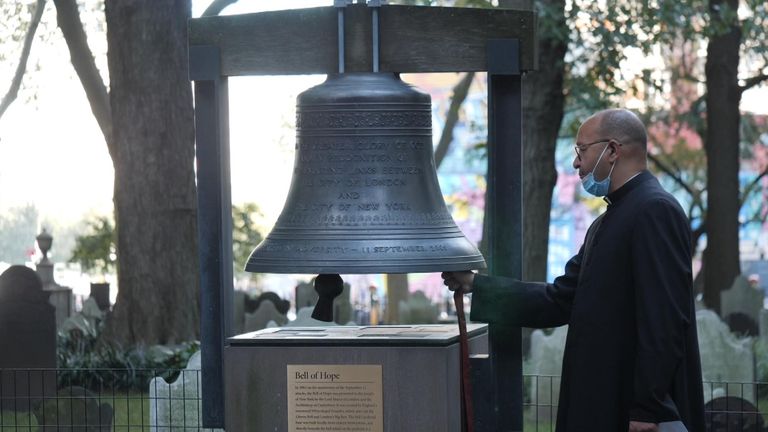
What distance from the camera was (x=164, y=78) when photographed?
1403 centimetres

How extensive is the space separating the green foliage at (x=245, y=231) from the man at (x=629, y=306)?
22.5m

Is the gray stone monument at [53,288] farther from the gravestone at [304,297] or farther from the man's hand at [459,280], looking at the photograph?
the man's hand at [459,280]

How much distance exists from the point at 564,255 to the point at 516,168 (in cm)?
5290

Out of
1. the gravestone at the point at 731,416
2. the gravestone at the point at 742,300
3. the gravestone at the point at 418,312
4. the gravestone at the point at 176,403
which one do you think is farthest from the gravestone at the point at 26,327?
the gravestone at the point at 742,300

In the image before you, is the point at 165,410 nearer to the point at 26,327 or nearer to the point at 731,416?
the point at 26,327

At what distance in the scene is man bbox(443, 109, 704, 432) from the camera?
15.0 ft

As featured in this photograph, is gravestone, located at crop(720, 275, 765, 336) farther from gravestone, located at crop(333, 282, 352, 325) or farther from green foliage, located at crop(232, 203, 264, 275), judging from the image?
green foliage, located at crop(232, 203, 264, 275)

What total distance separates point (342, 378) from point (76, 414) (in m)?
4.29

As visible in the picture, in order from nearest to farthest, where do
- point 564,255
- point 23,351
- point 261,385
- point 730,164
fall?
point 261,385 < point 23,351 < point 730,164 < point 564,255

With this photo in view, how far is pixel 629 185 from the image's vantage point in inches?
194

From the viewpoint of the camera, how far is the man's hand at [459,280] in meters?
5.10

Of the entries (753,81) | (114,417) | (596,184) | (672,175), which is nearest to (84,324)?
(114,417)

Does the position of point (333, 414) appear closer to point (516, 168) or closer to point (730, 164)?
point (516, 168)

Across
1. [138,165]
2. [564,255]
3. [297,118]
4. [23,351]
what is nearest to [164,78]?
[138,165]
